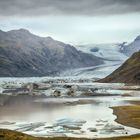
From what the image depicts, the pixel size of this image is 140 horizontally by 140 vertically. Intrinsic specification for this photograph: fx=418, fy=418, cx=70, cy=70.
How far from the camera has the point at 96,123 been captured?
211 ft

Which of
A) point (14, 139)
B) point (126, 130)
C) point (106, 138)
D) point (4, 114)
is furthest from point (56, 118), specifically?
point (14, 139)

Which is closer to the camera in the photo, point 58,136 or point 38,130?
point 58,136

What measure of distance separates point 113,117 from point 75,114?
8.78m

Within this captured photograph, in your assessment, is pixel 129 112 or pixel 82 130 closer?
pixel 82 130

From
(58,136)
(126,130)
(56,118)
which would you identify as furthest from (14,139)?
(56,118)

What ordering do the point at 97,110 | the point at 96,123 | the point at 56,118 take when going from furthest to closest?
the point at 97,110
the point at 56,118
the point at 96,123

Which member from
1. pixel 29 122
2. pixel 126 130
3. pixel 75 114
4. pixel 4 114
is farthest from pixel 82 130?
pixel 4 114

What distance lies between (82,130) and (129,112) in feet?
78.8

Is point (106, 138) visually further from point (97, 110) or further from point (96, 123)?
point (97, 110)

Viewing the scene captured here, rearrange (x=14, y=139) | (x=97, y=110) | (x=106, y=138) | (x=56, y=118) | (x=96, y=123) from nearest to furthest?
1. (x=14, y=139)
2. (x=106, y=138)
3. (x=96, y=123)
4. (x=56, y=118)
5. (x=97, y=110)

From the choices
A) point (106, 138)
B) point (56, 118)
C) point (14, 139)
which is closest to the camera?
point (14, 139)

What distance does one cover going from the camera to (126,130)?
5744cm

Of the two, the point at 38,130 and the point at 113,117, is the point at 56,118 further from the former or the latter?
the point at 38,130

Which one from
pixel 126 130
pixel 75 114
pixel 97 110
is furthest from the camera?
pixel 97 110
